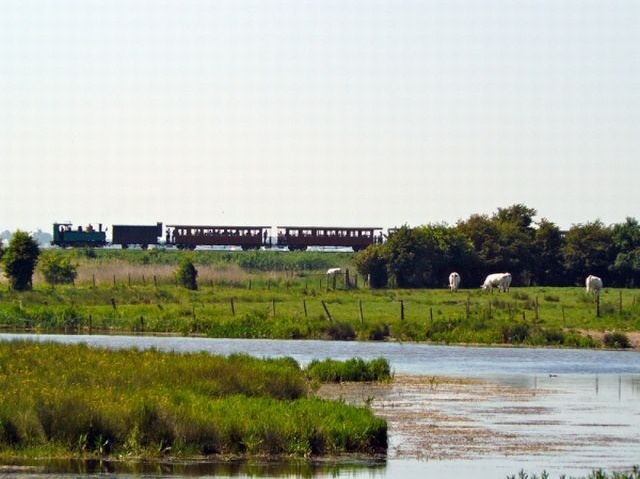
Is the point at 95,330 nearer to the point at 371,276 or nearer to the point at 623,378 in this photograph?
the point at 623,378

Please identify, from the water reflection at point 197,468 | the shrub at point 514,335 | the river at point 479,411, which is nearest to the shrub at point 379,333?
the river at point 479,411

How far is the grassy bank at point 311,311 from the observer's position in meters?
62.2

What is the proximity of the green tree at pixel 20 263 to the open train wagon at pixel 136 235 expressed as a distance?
45.3m

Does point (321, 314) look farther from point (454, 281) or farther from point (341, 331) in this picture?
point (454, 281)

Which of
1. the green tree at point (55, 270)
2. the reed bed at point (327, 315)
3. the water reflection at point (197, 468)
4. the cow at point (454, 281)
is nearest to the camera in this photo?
the water reflection at point (197, 468)

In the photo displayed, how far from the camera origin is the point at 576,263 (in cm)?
10056

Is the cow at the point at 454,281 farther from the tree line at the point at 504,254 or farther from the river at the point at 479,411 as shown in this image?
the river at the point at 479,411

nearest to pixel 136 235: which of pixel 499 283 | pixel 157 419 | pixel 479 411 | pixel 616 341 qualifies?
pixel 499 283

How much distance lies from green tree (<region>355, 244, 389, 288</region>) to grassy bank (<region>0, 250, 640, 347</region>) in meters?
3.48

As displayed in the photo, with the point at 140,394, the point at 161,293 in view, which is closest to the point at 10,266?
the point at 161,293

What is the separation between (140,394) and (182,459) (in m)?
2.94

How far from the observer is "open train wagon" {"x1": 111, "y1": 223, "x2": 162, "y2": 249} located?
126 metres

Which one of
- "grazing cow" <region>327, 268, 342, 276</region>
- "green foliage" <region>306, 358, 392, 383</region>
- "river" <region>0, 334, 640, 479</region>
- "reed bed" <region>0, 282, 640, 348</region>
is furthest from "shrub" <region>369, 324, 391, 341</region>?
"grazing cow" <region>327, 268, 342, 276</region>

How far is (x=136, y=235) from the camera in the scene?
126688mm
